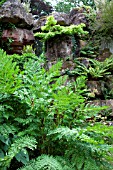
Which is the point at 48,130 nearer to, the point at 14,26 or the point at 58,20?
the point at 14,26

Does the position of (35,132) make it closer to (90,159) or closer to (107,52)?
(90,159)

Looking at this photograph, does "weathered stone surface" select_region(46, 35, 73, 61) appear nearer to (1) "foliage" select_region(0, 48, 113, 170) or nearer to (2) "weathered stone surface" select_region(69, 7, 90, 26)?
(2) "weathered stone surface" select_region(69, 7, 90, 26)

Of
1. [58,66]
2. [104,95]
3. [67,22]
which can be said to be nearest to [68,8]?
[67,22]

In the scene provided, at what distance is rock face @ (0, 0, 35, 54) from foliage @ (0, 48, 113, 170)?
18.6ft

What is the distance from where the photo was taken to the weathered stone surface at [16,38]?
22.3ft

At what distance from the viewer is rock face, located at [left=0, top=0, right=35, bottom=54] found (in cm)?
666

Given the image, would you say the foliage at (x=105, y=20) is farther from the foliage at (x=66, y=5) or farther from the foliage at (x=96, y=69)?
the foliage at (x=66, y=5)

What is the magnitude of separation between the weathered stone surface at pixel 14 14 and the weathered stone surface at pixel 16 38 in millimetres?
259

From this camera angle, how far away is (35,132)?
1243 millimetres

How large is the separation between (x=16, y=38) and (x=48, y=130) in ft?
19.8

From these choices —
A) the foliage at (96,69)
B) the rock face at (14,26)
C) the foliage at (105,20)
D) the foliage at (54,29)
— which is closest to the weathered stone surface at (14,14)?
the rock face at (14,26)

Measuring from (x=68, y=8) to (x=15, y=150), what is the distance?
11.6 metres

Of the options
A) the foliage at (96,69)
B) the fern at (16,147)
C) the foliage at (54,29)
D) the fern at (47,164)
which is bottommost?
the fern at (47,164)

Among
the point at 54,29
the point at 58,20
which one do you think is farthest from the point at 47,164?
the point at 58,20
